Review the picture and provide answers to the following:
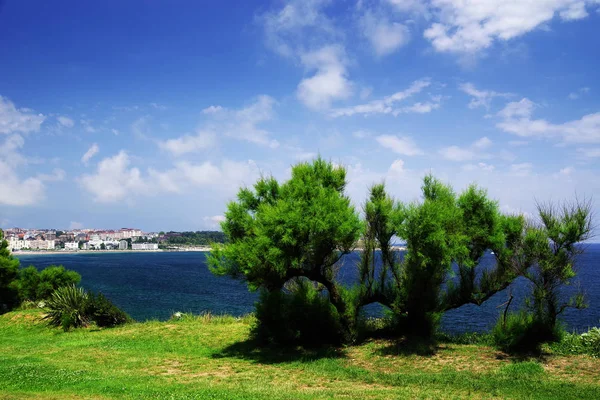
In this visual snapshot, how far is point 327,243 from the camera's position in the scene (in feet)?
50.9

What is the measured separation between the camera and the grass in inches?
402

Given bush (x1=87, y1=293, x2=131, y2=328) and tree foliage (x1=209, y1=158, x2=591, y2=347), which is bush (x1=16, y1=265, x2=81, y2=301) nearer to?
bush (x1=87, y1=293, x2=131, y2=328)

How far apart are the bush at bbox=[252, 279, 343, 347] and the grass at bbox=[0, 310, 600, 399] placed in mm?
725

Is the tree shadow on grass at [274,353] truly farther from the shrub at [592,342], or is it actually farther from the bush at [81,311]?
the bush at [81,311]

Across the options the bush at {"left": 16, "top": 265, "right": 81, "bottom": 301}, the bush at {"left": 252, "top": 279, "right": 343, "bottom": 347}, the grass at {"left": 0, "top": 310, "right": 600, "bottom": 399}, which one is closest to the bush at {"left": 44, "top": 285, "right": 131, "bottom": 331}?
the grass at {"left": 0, "top": 310, "right": 600, "bottom": 399}

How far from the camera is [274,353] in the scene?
1560 centimetres

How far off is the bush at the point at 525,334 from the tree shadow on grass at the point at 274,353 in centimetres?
556

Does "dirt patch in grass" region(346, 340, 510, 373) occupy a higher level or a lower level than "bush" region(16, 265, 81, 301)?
lower

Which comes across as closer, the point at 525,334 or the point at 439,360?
the point at 439,360

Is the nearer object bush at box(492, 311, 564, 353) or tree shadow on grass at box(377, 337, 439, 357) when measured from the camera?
bush at box(492, 311, 564, 353)

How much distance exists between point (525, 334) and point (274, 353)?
8.57 metres

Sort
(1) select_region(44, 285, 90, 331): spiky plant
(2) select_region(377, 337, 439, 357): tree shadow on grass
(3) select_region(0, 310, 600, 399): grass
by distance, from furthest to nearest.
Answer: (1) select_region(44, 285, 90, 331): spiky plant → (2) select_region(377, 337, 439, 357): tree shadow on grass → (3) select_region(0, 310, 600, 399): grass

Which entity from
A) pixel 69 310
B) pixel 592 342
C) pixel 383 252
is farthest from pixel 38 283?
pixel 592 342

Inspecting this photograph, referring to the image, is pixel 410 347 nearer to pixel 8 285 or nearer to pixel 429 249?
pixel 429 249
